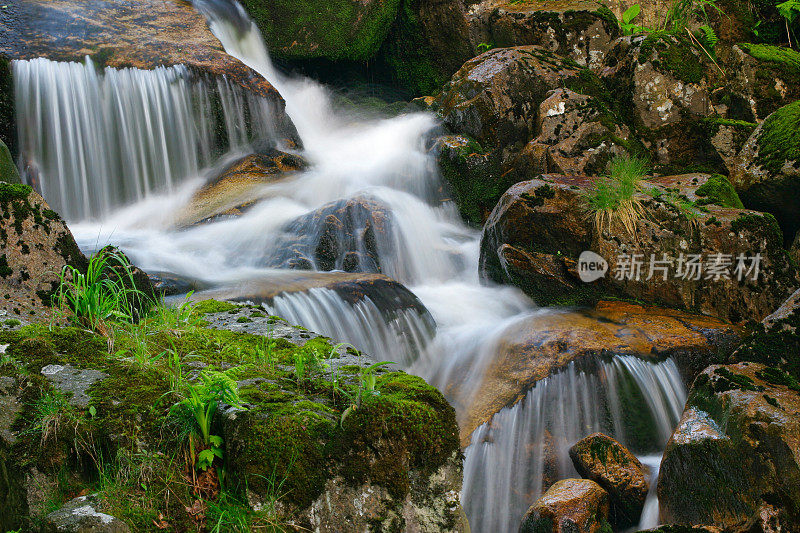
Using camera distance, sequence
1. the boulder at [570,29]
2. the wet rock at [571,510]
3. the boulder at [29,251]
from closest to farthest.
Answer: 1. the boulder at [29,251]
2. the wet rock at [571,510]
3. the boulder at [570,29]

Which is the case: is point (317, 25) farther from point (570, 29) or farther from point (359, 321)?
point (359, 321)

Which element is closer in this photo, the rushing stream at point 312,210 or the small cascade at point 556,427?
the small cascade at point 556,427

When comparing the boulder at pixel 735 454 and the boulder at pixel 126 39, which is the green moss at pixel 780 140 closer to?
the boulder at pixel 735 454

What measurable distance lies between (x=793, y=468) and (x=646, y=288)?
3.25 metres

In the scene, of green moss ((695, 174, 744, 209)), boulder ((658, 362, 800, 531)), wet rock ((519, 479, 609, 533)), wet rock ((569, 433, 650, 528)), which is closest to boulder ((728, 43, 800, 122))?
green moss ((695, 174, 744, 209))

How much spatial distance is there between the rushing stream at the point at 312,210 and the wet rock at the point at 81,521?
10.2 feet

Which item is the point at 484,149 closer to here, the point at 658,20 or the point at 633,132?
the point at 633,132

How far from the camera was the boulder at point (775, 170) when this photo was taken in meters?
7.26

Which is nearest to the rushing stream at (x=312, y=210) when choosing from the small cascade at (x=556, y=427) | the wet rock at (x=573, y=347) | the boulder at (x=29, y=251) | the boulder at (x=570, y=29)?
the small cascade at (x=556, y=427)

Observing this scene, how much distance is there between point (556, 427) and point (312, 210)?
4966 millimetres

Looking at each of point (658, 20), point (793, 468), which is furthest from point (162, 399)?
point (658, 20)

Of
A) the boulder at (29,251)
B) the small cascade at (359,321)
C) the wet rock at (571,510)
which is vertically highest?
the boulder at (29,251)

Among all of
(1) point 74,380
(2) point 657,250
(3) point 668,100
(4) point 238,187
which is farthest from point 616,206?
(4) point 238,187

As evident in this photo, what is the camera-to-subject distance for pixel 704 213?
20.9 feet
